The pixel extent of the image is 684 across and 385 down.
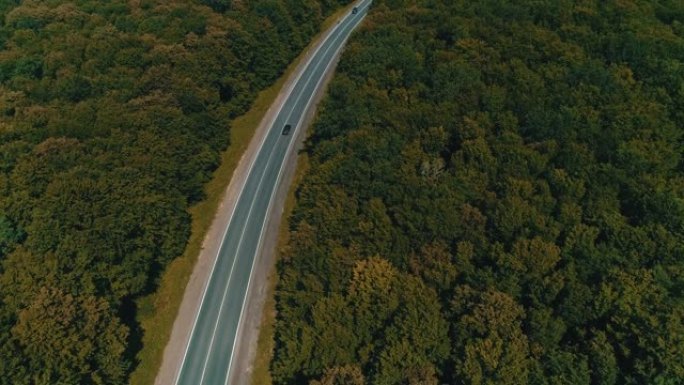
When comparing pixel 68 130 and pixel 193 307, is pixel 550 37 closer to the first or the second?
pixel 193 307

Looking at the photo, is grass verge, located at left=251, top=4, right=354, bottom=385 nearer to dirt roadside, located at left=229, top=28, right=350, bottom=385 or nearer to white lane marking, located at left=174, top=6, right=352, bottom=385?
dirt roadside, located at left=229, top=28, right=350, bottom=385

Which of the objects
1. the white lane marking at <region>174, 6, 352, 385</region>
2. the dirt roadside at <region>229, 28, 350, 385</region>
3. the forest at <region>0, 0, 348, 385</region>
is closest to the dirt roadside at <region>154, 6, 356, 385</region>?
the dirt roadside at <region>229, 28, 350, 385</region>

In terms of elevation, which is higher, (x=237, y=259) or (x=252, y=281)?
(x=237, y=259)

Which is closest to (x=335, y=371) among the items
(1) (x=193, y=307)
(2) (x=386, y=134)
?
(1) (x=193, y=307)

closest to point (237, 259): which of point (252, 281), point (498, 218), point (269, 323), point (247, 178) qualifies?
point (252, 281)

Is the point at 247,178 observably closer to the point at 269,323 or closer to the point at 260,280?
the point at 260,280
